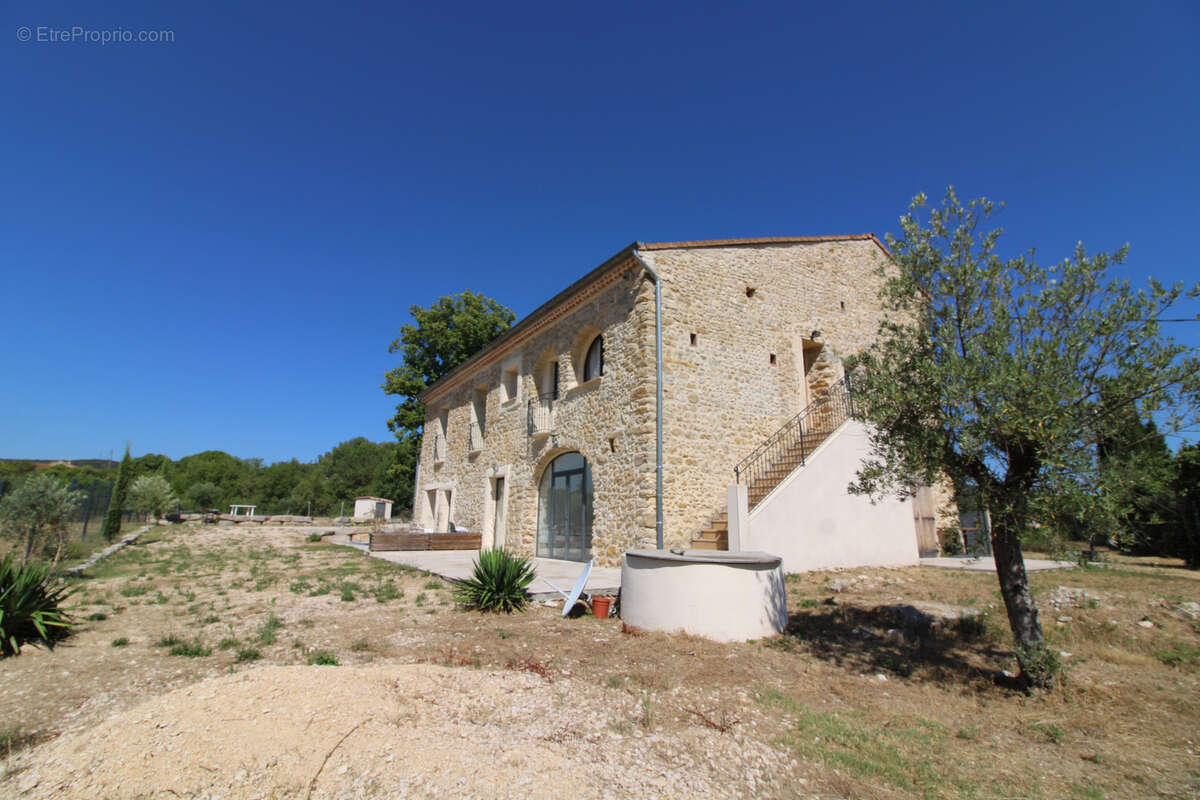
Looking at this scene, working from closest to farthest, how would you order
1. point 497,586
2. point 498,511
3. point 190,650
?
1. point 190,650
2. point 497,586
3. point 498,511

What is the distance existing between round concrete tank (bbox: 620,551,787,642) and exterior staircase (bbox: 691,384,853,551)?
311cm

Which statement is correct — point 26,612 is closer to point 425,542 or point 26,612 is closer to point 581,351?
point 581,351

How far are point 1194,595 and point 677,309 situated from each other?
8.80 meters

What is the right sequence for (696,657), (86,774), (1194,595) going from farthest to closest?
(1194,595) < (696,657) < (86,774)

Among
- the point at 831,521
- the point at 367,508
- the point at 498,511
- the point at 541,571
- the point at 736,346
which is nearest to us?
the point at 831,521

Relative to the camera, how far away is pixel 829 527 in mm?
9961

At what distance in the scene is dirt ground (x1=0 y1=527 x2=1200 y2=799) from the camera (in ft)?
9.29

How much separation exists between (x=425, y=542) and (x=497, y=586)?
9491 millimetres

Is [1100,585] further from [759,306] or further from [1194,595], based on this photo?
[759,306]

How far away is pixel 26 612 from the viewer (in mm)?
4852

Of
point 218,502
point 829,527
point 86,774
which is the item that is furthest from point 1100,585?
point 218,502

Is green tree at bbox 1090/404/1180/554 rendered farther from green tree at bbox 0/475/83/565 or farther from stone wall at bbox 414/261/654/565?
green tree at bbox 0/475/83/565

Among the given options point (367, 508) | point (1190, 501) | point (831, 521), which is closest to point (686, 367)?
point (831, 521)

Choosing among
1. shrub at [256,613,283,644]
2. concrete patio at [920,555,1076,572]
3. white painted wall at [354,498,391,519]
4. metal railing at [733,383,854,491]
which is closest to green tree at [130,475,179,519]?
white painted wall at [354,498,391,519]
